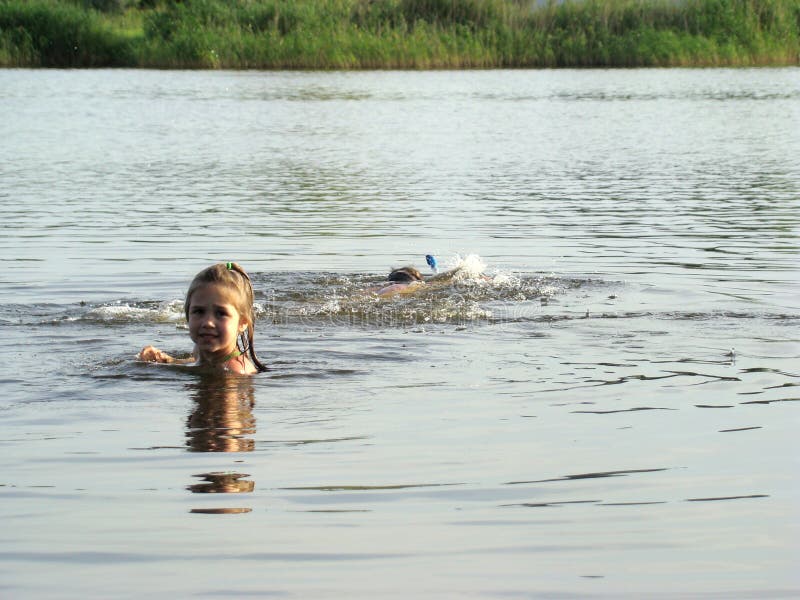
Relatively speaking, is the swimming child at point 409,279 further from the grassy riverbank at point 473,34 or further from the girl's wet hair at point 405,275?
the grassy riverbank at point 473,34

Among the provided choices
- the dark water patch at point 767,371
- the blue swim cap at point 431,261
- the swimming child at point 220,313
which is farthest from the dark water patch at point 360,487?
the blue swim cap at point 431,261

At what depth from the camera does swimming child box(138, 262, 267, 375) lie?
7.12m

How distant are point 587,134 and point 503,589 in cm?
2228

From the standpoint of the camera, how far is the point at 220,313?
7.24m

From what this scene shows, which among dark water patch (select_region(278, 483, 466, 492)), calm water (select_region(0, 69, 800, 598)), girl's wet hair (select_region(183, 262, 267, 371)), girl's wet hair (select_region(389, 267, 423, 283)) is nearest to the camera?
calm water (select_region(0, 69, 800, 598))

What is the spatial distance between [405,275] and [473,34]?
115ft

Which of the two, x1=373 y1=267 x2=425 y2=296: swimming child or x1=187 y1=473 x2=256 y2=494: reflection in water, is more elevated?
x1=373 y1=267 x2=425 y2=296: swimming child

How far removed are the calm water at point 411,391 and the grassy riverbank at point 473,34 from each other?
80.9ft

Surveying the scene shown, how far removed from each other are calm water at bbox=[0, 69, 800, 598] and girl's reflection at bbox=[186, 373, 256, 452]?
0.02 metres

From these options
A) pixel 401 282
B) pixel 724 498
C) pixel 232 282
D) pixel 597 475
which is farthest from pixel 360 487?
pixel 401 282

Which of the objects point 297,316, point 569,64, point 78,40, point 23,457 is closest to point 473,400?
point 23,457

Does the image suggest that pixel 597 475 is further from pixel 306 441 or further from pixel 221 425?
pixel 221 425

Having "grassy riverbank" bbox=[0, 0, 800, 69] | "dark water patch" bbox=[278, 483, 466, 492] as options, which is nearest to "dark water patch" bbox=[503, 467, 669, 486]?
"dark water patch" bbox=[278, 483, 466, 492]

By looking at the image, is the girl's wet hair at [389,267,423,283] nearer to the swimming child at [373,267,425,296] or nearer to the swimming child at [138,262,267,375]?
the swimming child at [373,267,425,296]
